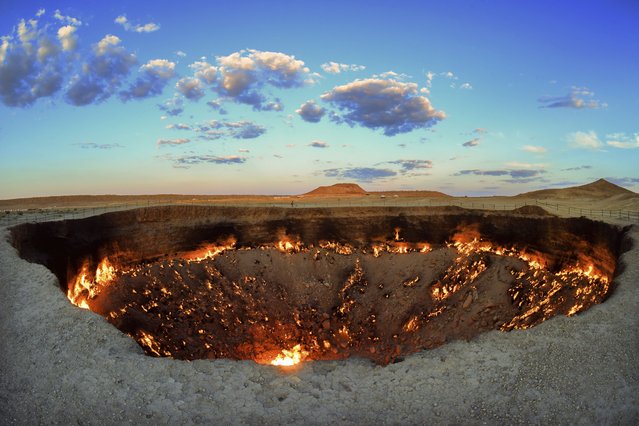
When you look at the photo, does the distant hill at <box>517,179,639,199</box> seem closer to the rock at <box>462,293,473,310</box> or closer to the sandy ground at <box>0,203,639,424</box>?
the rock at <box>462,293,473,310</box>

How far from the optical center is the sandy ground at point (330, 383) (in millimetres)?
7809

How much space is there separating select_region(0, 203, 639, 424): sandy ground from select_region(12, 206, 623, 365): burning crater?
10.7m

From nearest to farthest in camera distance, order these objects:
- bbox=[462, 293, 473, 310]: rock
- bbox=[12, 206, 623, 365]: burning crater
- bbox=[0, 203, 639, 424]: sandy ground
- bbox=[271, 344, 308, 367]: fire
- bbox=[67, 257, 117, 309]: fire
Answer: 1. bbox=[0, 203, 639, 424]: sandy ground
2. bbox=[67, 257, 117, 309]: fire
3. bbox=[12, 206, 623, 365]: burning crater
4. bbox=[271, 344, 308, 367]: fire
5. bbox=[462, 293, 473, 310]: rock

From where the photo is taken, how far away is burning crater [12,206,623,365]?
2300 cm

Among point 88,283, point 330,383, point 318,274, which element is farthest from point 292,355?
point 330,383

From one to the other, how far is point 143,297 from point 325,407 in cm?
2070

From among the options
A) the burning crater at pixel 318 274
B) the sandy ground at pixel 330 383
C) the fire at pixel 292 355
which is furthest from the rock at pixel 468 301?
the sandy ground at pixel 330 383

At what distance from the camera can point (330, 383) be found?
28.8ft

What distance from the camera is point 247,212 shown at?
32656 millimetres

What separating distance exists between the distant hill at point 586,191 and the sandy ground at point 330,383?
79.6m

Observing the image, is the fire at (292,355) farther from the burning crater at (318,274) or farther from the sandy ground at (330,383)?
the sandy ground at (330,383)

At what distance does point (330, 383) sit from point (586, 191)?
Answer: 296 ft

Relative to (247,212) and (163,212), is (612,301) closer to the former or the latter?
(247,212)

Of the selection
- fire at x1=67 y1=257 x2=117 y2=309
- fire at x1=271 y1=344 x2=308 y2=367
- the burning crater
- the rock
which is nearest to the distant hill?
the burning crater
